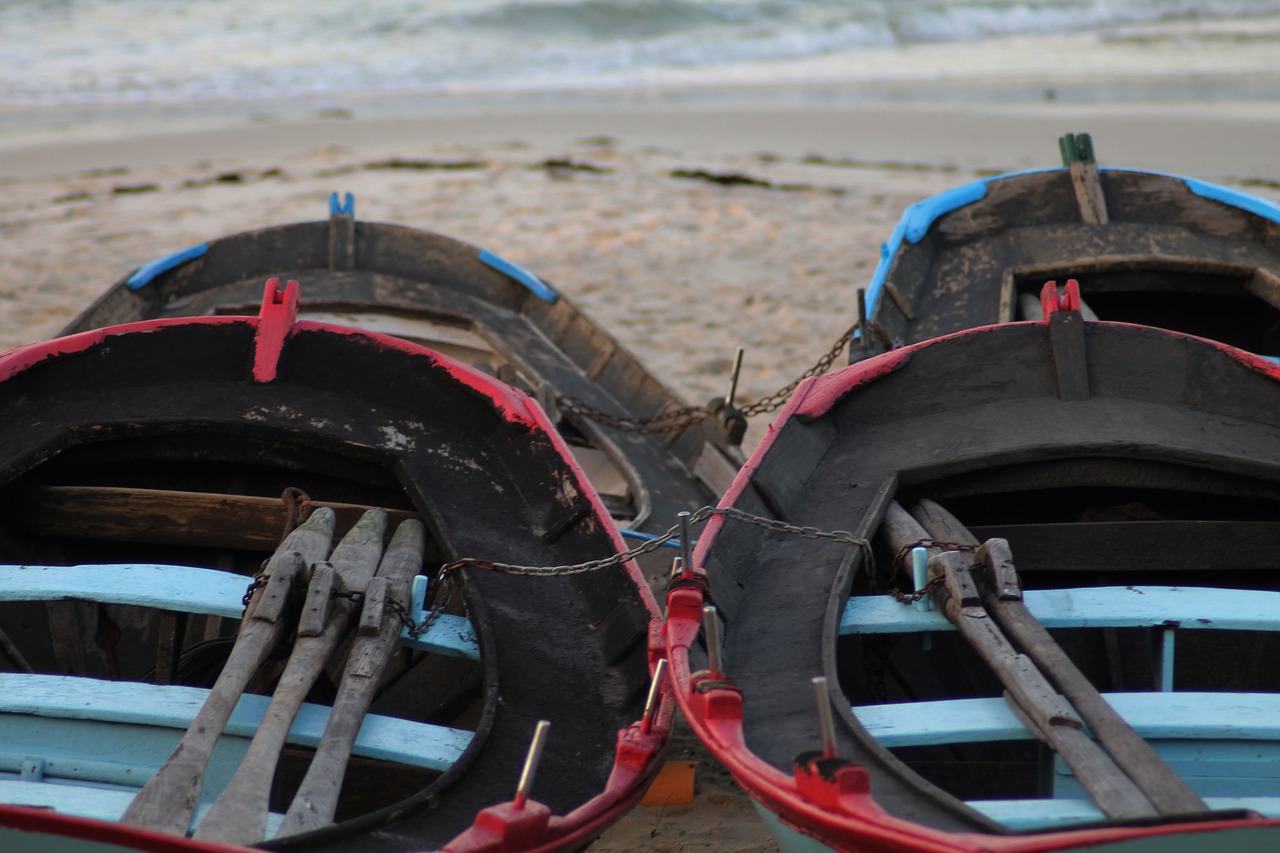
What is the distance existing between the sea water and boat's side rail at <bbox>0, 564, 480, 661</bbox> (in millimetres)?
15027

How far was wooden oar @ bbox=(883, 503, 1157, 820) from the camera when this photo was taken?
1.90 metres

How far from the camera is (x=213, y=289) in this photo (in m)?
5.32

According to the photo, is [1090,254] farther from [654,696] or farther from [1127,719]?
[654,696]

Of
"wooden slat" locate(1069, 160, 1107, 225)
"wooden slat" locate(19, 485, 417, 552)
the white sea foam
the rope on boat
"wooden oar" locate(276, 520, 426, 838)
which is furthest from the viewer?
the white sea foam

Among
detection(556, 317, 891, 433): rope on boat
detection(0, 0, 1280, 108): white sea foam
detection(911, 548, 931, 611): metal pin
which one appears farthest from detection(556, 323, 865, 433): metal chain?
detection(0, 0, 1280, 108): white sea foam

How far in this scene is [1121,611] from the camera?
2.54m

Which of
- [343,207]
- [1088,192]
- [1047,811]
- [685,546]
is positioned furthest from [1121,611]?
[343,207]

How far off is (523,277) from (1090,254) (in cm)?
245

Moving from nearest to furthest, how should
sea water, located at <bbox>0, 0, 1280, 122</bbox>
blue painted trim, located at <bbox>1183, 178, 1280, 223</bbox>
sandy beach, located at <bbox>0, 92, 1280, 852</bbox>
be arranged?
blue painted trim, located at <bbox>1183, 178, 1280, 223</bbox> < sandy beach, located at <bbox>0, 92, 1280, 852</bbox> < sea water, located at <bbox>0, 0, 1280, 122</bbox>

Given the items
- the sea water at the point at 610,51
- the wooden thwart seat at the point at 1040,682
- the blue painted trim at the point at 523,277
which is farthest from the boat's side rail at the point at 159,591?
the sea water at the point at 610,51

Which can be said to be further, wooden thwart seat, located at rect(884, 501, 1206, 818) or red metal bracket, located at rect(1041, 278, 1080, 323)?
red metal bracket, located at rect(1041, 278, 1080, 323)

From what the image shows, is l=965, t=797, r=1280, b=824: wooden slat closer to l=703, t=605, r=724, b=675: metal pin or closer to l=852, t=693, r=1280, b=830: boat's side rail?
l=852, t=693, r=1280, b=830: boat's side rail

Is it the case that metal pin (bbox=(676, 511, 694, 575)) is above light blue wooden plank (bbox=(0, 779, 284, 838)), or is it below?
above

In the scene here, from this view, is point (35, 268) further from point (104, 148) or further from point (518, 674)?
point (518, 674)
